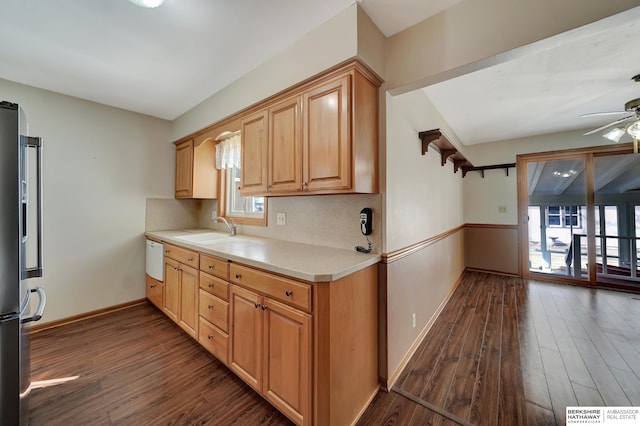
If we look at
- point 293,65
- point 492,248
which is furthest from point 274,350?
point 492,248

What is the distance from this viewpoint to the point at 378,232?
5.60 feet

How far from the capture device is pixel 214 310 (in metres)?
1.91

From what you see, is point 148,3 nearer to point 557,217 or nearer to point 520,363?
point 520,363

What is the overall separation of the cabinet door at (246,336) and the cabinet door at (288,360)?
0.07 m

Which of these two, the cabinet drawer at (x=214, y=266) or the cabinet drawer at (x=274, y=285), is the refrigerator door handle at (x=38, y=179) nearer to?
the cabinet drawer at (x=214, y=266)

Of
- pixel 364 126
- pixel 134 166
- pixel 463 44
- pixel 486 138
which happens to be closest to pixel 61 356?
pixel 134 166

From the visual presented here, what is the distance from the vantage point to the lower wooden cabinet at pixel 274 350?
4.23 feet

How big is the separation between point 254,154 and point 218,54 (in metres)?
0.85

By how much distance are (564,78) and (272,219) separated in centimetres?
326

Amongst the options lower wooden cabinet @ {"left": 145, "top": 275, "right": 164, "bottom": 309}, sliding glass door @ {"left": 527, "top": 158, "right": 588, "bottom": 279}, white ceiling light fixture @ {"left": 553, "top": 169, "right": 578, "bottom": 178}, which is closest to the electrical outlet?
lower wooden cabinet @ {"left": 145, "top": 275, "right": 164, "bottom": 309}

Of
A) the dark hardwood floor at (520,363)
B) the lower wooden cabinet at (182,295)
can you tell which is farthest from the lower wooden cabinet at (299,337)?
the dark hardwood floor at (520,363)

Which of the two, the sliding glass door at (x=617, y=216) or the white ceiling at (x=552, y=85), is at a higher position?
the white ceiling at (x=552, y=85)

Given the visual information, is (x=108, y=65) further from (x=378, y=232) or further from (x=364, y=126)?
(x=378, y=232)

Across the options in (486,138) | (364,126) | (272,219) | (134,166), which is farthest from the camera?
(486,138)
